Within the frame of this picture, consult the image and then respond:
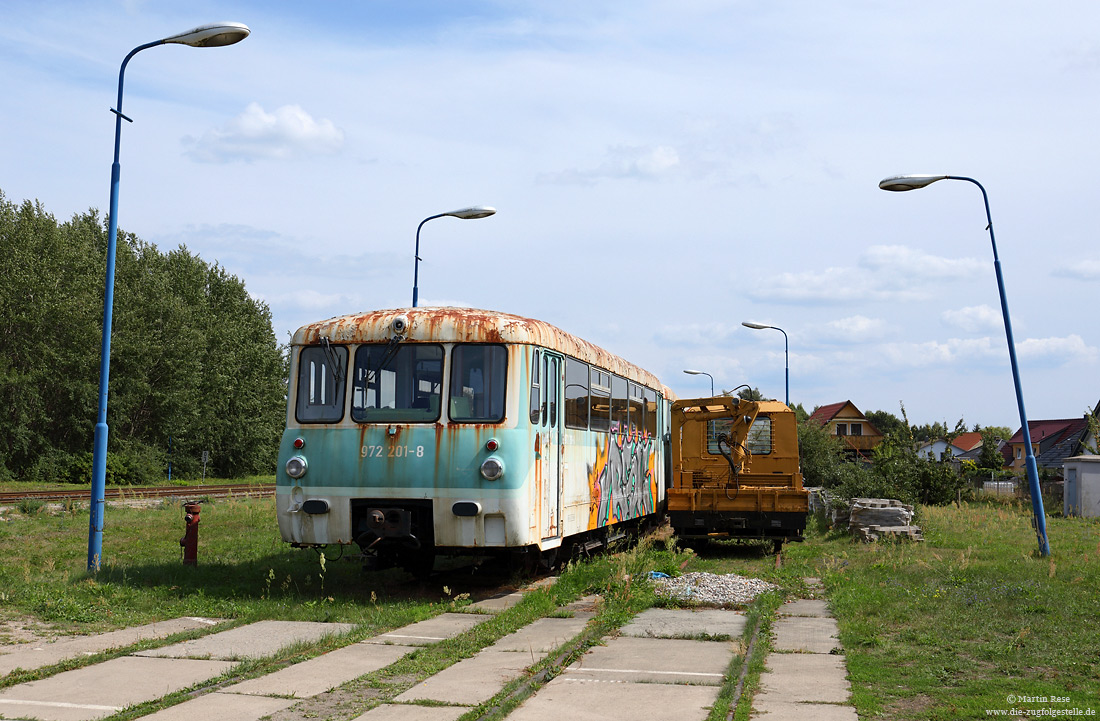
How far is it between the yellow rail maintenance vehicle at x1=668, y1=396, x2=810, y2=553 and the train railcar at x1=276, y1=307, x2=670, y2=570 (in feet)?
20.5

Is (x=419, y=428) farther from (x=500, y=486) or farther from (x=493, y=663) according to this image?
(x=493, y=663)

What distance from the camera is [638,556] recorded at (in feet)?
43.1

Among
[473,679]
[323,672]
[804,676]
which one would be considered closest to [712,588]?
[804,676]

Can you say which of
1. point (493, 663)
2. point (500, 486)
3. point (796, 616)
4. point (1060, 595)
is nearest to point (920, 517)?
point (1060, 595)

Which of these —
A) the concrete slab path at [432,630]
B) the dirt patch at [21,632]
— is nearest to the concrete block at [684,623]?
the concrete slab path at [432,630]

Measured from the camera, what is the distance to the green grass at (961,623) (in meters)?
7.18

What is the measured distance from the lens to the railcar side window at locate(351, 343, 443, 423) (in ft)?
38.2

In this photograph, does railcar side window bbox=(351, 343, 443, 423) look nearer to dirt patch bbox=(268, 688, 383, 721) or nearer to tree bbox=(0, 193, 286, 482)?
dirt patch bbox=(268, 688, 383, 721)

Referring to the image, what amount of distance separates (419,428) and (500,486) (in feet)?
3.60

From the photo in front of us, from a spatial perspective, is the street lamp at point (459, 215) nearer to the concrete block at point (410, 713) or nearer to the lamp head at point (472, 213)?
the lamp head at point (472, 213)

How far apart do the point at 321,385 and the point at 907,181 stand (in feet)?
36.7

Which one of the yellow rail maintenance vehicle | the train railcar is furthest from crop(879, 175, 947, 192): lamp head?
the train railcar

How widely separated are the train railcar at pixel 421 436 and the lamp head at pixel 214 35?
3.86 m
